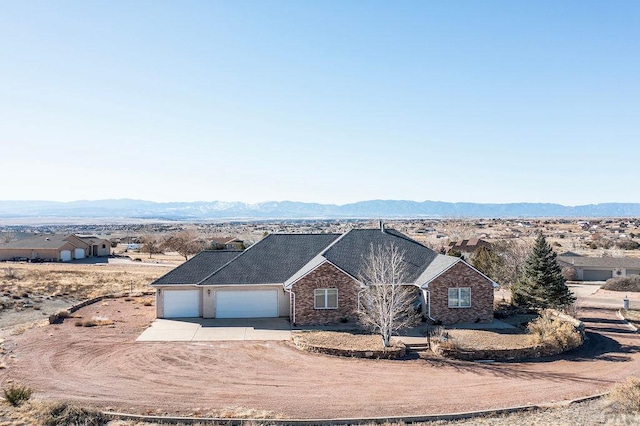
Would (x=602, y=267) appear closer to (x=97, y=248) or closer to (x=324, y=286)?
(x=324, y=286)

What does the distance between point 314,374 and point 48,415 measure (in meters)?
9.38

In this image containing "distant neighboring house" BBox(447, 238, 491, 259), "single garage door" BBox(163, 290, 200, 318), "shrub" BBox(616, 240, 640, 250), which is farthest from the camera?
"shrub" BBox(616, 240, 640, 250)

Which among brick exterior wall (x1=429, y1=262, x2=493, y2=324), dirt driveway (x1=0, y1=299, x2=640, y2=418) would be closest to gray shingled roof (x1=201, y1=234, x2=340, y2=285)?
dirt driveway (x1=0, y1=299, x2=640, y2=418)

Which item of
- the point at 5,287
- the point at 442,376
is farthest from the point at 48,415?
the point at 5,287

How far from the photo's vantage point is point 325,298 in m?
29.5

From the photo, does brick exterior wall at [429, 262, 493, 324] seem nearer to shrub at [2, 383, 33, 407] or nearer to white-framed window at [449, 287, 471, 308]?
white-framed window at [449, 287, 471, 308]

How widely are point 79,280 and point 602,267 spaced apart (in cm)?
5537

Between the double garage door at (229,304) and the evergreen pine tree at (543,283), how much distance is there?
1652 cm

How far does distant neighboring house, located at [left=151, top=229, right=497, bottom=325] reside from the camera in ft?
96.6

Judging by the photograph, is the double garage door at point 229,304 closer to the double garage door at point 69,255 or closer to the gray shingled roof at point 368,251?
the gray shingled roof at point 368,251

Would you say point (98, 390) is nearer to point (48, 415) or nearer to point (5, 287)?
point (48, 415)

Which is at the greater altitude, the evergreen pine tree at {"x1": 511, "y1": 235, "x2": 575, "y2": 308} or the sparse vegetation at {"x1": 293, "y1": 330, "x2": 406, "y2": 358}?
the evergreen pine tree at {"x1": 511, "y1": 235, "x2": 575, "y2": 308}

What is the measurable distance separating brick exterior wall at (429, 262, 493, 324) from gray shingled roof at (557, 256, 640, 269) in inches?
1318

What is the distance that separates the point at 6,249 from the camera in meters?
74.4
